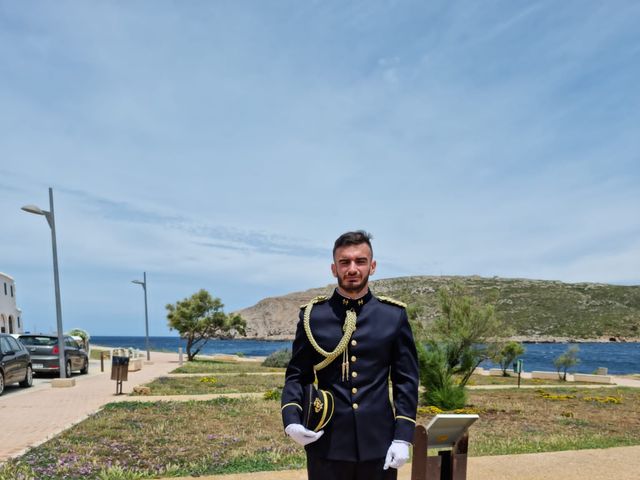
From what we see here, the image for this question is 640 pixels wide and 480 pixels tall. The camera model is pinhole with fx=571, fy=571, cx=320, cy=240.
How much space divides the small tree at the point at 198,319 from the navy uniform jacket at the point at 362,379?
32.4m

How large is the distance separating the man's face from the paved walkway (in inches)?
136

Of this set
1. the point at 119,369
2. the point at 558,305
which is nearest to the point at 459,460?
the point at 119,369

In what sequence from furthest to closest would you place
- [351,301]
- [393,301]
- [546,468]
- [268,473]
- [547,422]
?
[547,422]
[546,468]
[268,473]
[393,301]
[351,301]

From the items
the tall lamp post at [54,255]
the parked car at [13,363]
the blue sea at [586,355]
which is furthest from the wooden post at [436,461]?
the blue sea at [586,355]

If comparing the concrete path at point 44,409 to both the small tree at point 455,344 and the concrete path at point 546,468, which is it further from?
the small tree at point 455,344

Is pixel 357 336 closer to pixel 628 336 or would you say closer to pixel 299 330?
pixel 299 330

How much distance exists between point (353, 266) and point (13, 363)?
14.8m

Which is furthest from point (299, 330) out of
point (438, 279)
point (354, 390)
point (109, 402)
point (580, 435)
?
point (438, 279)

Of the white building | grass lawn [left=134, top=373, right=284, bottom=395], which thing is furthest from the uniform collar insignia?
the white building

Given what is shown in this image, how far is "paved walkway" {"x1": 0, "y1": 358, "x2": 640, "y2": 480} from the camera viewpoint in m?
5.77

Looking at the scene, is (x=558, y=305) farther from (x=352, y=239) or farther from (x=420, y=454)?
(x=352, y=239)

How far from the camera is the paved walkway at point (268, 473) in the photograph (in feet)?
18.9

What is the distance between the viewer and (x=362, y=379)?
2.86m

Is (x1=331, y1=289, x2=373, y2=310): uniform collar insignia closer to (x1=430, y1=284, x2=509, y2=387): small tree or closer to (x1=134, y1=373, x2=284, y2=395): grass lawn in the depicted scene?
(x1=430, y1=284, x2=509, y2=387): small tree
